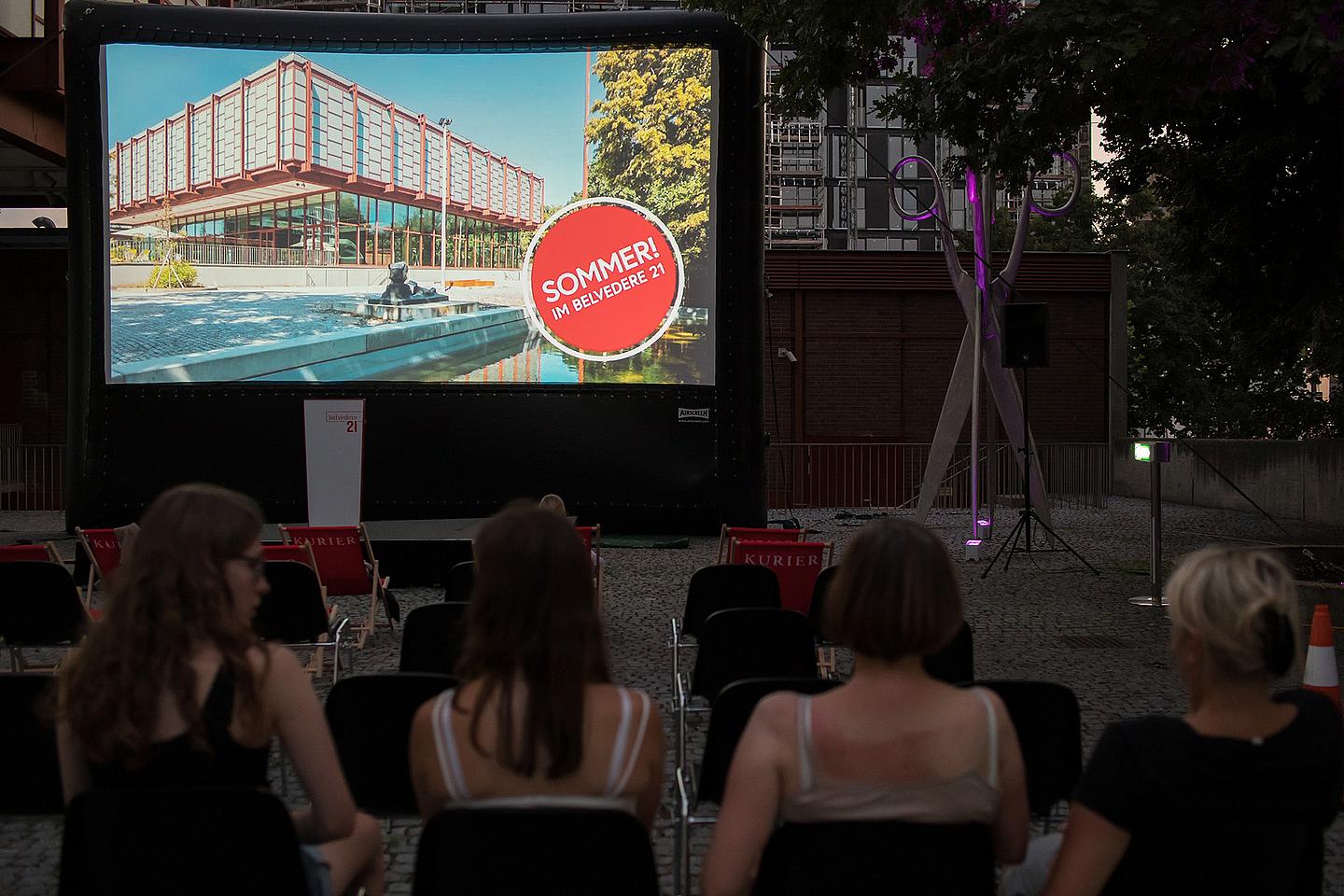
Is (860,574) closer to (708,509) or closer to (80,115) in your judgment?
(708,509)

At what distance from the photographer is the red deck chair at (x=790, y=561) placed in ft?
24.1

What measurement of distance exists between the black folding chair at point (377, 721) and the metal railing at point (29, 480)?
19.9 metres

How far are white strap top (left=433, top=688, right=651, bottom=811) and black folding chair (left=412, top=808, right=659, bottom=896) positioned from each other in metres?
0.08

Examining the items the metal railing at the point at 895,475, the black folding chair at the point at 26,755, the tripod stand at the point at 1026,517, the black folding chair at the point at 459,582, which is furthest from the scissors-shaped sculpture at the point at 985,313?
the black folding chair at the point at 26,755

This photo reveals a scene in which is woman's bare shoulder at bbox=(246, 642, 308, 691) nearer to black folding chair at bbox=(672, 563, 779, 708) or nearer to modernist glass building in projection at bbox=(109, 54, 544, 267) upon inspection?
black folding chair at bbox=(672, 563, 779, 708)

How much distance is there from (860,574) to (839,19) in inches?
312

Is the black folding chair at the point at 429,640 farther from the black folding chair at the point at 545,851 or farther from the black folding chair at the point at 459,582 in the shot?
the black folding chair at the point at 545,851

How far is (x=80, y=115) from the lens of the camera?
44.3 ft

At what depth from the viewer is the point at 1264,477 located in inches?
814

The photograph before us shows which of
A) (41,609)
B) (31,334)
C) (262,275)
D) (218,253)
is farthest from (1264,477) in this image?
(31,334)

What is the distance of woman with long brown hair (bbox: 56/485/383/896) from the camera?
2.38 metres

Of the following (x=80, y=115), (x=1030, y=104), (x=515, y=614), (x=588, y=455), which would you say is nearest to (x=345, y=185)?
(x=80, y=115)

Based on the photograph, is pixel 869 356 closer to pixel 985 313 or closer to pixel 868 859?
pixel 985 313

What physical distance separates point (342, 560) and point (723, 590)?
3.07m
